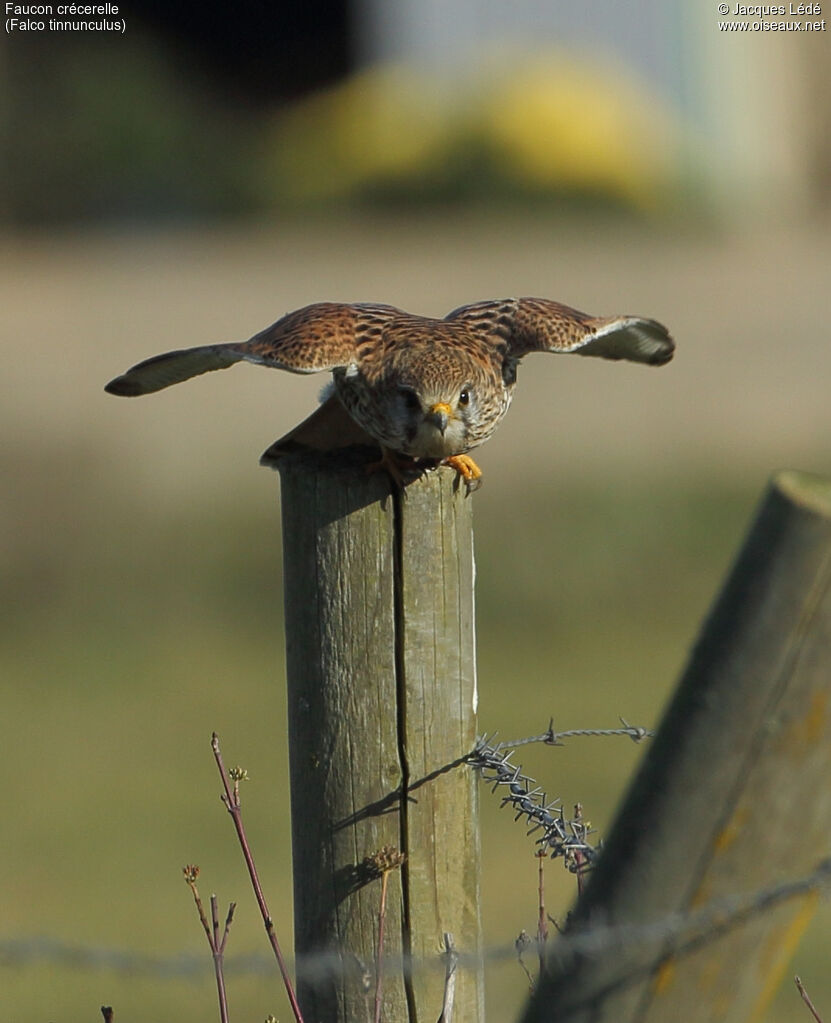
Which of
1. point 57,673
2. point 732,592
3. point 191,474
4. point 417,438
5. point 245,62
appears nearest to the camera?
point 732,592

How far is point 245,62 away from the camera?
15914 millimetres

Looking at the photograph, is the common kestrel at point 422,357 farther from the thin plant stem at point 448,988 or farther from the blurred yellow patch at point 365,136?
the blurred yellow patch at point 365,136

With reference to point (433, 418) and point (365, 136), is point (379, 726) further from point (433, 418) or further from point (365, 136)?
point (365, 136)

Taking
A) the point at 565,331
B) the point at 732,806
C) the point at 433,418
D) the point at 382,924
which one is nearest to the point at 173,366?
the point at 433,418

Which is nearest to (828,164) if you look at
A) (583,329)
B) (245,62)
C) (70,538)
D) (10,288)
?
(245,62)

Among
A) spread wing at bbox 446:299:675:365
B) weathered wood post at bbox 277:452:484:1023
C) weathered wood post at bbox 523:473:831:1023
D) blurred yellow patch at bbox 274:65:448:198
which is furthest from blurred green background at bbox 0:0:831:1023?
weathered wood post at bbox 523:473:831:1023

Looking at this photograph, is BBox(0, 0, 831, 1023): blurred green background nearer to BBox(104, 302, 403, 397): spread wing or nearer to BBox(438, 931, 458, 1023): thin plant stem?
BBox(104, 302, 403, 397): spread wing

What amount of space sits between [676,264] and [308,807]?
1019 cm

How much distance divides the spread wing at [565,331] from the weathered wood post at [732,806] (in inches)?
66.3

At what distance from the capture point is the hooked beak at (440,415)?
10.5 feet

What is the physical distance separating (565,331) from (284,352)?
0.56m

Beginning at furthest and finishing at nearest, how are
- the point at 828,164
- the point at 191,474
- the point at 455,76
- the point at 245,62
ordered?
the point at 245,62 → the point at 828,164 → the point at 455,76 → the point at 191,474

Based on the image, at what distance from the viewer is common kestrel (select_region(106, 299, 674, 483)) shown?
10.3 feet

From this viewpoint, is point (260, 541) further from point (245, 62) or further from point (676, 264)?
point (245, 62)
